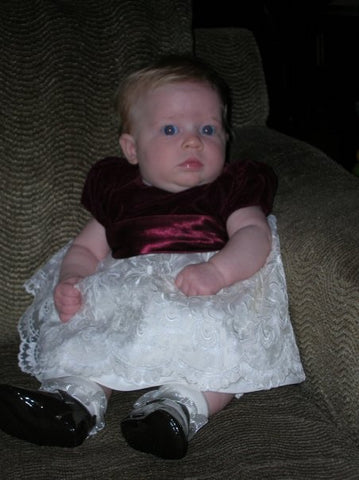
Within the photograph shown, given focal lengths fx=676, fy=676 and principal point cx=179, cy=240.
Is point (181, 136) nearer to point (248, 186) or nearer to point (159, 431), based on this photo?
point (248, 186)

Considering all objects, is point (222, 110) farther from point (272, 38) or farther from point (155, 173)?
point (272, 38)

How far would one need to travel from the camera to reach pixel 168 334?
1.05 metres

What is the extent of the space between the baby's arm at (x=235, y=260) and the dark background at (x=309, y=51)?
156 centimetres

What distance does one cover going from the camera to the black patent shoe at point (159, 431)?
0.91m

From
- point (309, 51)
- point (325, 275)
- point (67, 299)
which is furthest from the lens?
point (309, 51)

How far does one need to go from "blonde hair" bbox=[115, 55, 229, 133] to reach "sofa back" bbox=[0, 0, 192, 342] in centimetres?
4

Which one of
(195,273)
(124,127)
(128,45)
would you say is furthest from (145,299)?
(128,45)

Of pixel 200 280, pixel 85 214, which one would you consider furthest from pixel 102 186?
pixel 200 280

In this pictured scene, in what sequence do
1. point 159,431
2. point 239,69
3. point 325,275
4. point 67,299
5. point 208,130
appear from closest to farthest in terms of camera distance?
point 159,431 < point 325,275 < point 67,299 < point 208,130 < point 239,69

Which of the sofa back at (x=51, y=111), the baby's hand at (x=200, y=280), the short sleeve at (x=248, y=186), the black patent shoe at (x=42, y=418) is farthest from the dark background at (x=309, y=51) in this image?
the black patent shoe at (x=42, y=418)

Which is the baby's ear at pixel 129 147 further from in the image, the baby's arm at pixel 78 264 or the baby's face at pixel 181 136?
the baby's arm at pixel 78 264

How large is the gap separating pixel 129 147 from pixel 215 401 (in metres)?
0.53

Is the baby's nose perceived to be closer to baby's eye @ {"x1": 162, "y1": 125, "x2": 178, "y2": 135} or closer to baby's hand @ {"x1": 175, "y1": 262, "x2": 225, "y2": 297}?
baby's eye @ {"x1": 162, "y1": 125, "x2": 178, "y2": 135}

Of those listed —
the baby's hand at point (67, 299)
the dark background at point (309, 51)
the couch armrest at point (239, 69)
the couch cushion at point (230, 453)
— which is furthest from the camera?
the dark background at point (309, 51)
